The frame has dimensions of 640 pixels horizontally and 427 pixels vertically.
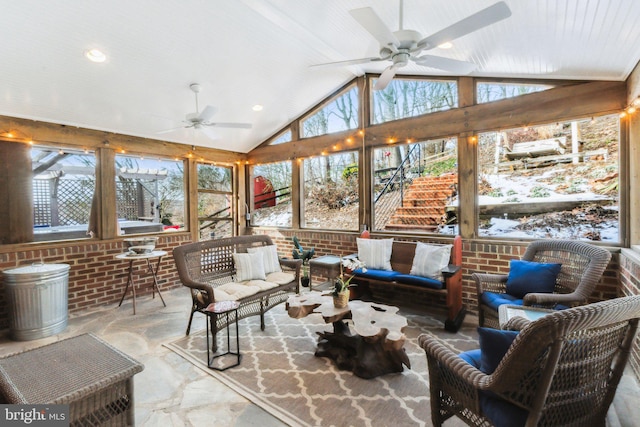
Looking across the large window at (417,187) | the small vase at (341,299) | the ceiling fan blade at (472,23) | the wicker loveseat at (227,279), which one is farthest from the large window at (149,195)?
the ceiling fan blade at (472,23)

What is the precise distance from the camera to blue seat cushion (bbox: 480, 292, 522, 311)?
9.53 feet

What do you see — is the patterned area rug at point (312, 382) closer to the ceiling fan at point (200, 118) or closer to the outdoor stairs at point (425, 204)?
the outdoor stairs at point (425, 204)

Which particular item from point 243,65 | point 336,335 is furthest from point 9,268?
point 336,335

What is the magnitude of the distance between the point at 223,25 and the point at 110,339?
361cm

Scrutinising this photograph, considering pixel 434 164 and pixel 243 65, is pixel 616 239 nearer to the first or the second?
pixel 434 164

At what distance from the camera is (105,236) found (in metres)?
4.57

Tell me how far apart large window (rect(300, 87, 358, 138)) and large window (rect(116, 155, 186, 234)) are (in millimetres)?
2524

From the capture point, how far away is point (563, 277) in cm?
301

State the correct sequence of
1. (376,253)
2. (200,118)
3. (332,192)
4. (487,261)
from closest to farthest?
1. (200,118)
2. (487,261)
3. (376,253)
4. (332,192)

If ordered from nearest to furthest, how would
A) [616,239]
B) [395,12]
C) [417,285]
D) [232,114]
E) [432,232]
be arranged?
[395,12]
[616,239]
[417,285]
[432,232]
[232,114]

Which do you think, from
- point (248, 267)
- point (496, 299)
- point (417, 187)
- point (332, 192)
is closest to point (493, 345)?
point (496, 299)

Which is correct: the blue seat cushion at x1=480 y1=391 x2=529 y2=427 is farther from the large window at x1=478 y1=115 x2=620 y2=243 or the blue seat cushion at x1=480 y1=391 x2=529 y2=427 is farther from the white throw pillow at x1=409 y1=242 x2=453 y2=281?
the large window at x1=478 y1=115 x2=620 y2=243

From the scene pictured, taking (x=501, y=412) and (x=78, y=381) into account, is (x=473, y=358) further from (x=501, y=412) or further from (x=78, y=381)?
(x=78, y=381)

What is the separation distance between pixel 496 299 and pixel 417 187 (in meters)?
2.09
